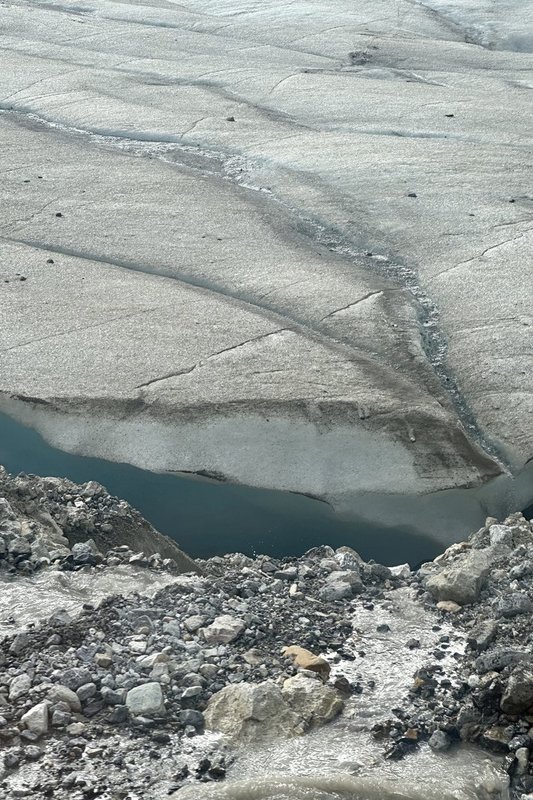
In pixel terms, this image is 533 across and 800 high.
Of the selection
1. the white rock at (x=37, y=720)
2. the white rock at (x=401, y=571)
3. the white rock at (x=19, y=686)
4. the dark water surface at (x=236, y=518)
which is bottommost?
the dark water surface at (x=236, y=518)

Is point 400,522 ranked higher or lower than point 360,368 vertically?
lower

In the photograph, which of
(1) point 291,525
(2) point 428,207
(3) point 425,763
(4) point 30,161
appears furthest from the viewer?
(4) point 30,161

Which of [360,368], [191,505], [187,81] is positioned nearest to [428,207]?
[360,368]

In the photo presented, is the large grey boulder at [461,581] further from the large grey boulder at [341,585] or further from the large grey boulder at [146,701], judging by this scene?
the large grey boulder at [146,701]

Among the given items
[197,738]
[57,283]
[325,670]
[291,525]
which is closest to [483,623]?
[325,670]

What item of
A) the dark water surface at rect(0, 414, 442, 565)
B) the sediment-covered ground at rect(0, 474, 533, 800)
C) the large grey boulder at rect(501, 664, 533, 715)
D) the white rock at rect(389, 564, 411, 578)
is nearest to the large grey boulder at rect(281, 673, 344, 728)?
the sediment-covered ground at rect(0, 474, 533, 800)

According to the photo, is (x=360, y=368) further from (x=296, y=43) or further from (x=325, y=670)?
(x=296, y=43)

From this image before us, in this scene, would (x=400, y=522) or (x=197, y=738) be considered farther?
(x=400, y=522)

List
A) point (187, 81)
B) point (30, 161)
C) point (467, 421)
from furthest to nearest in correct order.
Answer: point (187, 81), point (30, 161), point (467, 421)

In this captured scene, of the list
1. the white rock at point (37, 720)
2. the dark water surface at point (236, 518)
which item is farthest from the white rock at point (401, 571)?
the white rock at point (37, 720)
